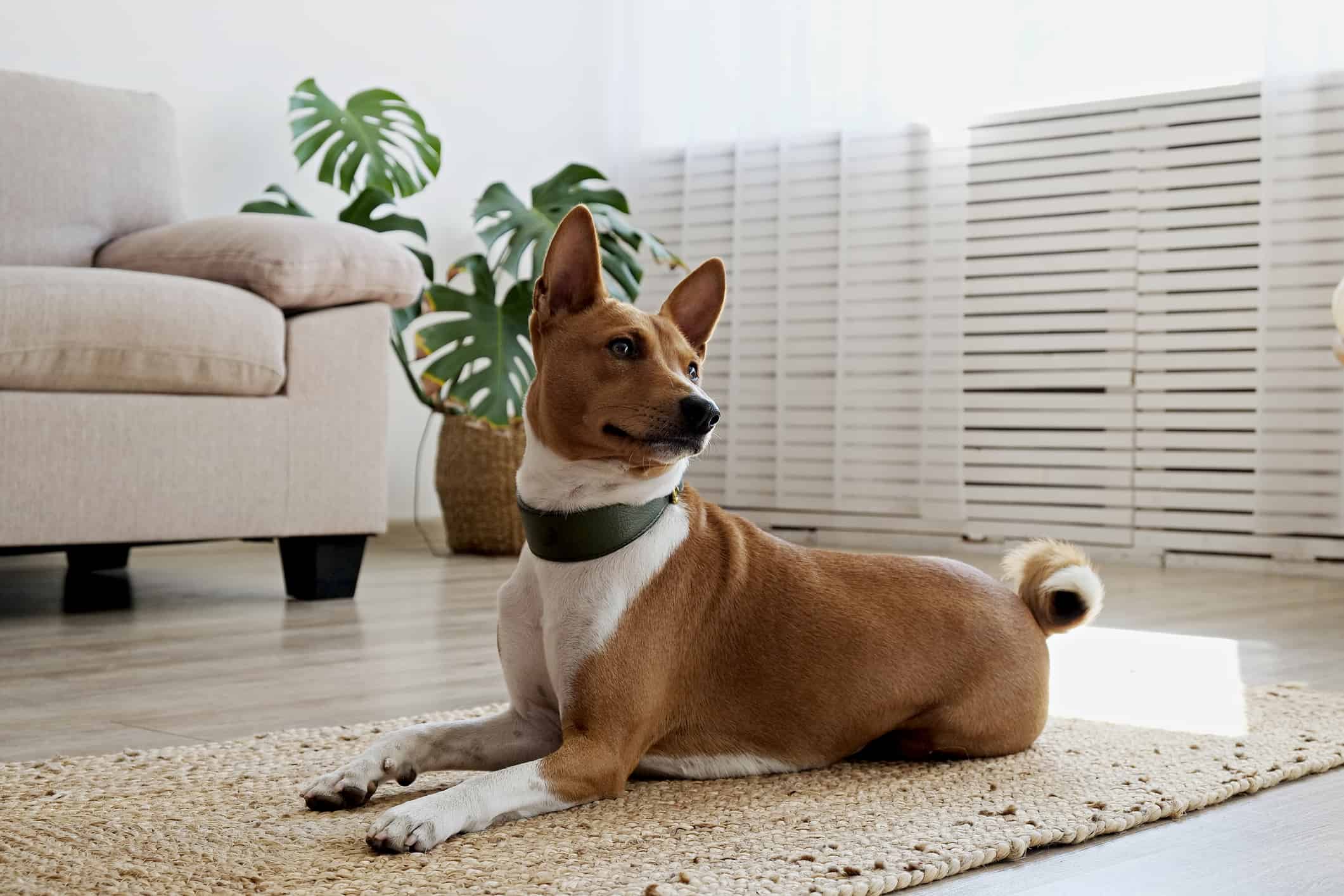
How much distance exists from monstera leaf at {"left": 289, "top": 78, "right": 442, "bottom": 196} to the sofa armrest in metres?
1.22

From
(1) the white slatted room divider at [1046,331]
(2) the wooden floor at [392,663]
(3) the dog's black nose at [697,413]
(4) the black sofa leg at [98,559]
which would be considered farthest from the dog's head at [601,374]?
(1) the white slatted room divider at [1046,331]

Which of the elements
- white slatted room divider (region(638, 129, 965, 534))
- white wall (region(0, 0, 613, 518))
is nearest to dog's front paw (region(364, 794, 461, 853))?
white wall (region(0, 0, 613, 518))

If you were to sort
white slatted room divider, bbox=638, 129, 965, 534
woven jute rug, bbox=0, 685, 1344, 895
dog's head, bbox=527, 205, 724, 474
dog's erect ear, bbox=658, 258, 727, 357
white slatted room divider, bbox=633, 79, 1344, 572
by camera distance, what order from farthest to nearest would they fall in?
1. white slatted room divider, bbox=638, 129, 965, 534
2. white slatted room divider, bbox=633, 79, 1344, 572
3. dog's erect ear, bbox=658, 258, 727, 357
4. dog's head, bbox=527, 205, 724, 474
5. woven jute rug, bbox=0, 685, 1344, 895

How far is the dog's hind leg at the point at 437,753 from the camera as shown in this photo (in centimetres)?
137

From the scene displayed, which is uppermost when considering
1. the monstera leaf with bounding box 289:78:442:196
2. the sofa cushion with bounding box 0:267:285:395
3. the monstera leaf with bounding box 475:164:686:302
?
the monstera leaf with bounding box 289:78:442:196

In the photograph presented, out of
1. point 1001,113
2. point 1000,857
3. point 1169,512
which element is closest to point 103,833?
point 1000,857

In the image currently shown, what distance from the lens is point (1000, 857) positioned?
1.26 meters

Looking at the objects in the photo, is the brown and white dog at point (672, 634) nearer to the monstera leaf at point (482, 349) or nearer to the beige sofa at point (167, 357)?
the beige sofa at point (167, 357)

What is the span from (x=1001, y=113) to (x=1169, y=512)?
1.43m

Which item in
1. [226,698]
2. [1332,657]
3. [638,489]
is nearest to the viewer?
[638,489]

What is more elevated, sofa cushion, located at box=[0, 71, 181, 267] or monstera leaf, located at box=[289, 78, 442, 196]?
monstera leaf, located at box=[289, 78, 442, 196]

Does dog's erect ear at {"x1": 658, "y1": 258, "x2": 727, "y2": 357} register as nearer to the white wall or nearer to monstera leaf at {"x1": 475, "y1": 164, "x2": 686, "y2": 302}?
the white wall

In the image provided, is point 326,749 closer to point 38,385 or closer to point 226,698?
point 226,698

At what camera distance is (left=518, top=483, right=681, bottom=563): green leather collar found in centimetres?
143
